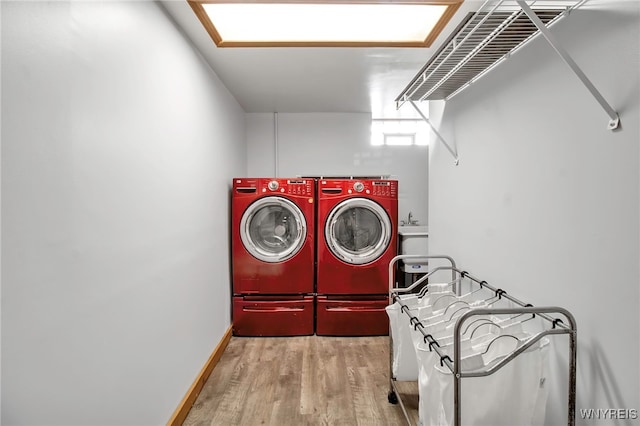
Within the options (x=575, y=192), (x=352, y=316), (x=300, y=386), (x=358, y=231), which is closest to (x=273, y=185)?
(x=358, y=231)

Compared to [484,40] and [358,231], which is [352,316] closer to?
[358,231]

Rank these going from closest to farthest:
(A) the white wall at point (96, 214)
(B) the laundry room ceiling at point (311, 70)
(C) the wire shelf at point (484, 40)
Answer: (A) the white wall at point (96, 214) → (C) the wire shelf at point (484, 40) → (B) the laundry room ceiling at point (311, 70)

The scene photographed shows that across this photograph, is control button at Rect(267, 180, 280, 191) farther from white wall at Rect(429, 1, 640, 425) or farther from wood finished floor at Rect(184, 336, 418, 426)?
white wall at Rect(429, 1, 640, 425)

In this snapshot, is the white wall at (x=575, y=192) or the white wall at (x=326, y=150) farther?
the white wall at (x=326, y=150)

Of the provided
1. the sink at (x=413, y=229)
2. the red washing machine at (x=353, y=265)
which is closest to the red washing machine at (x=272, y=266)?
the red washing machine at (x=353, y=265)

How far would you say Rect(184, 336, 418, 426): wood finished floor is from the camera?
2.08 m

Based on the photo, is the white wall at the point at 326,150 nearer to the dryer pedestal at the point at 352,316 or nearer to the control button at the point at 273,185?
the control button at the point at 273,185

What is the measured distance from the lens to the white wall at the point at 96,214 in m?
0.91

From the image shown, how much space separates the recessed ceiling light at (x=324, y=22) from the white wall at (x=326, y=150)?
1.99 meters

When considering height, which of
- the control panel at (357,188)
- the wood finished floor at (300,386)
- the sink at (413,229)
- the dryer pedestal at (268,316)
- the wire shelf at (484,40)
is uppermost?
the wire shelf at (484,40)

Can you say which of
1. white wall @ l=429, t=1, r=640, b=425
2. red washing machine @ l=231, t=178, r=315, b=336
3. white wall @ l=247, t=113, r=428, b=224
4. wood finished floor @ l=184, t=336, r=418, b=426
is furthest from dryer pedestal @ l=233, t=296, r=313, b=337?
white wall @ l=429, t=1, r=640, b=425

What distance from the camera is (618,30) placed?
111 cm

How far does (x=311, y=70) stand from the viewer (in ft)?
8.97

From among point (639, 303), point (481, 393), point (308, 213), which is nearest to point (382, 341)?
point (308, 213)
